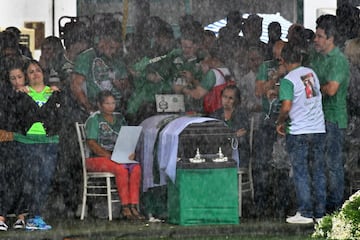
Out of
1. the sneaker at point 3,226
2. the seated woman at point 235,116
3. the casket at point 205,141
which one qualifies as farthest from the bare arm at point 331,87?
the sneaker at point 3,226

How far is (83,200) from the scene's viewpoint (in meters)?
13.1

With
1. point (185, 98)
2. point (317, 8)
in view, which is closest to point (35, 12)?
point (185, 98)

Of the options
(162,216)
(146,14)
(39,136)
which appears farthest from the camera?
(146,14)

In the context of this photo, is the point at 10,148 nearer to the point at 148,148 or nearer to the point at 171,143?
the point at 148,148

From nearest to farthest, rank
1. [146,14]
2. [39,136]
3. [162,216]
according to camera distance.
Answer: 1. [39,136]
2. [162,216]
3. [146,14]

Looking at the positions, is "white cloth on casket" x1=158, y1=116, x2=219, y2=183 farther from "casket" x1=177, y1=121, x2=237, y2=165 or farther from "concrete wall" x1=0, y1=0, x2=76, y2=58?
"concrete wall" x1=0, y1=0, x2=76, y2=58

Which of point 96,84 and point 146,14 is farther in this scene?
point 146,14

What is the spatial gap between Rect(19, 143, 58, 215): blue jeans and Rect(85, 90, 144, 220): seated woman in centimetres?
67

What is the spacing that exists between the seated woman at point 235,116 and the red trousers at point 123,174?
111cm

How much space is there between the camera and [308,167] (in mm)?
12984

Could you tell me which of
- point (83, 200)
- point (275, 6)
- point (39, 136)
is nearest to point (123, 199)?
point (83, 200)

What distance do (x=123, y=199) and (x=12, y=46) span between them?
2.01 m

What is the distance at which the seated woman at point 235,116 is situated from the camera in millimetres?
13297

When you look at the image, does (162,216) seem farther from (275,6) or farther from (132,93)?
(275,6)
